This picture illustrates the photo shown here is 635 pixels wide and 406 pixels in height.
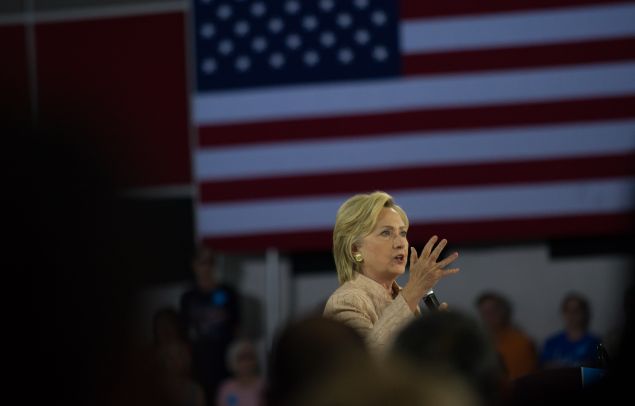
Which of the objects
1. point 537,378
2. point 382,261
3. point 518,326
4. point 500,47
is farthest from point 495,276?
point 537,378

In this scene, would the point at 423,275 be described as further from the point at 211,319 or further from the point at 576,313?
the point at 211,319

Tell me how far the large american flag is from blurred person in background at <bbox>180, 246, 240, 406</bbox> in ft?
1.16

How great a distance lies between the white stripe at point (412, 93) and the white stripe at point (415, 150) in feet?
0.55

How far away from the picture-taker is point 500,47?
21.1ft

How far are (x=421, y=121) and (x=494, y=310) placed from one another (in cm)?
111

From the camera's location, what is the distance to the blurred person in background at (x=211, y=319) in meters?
6.29

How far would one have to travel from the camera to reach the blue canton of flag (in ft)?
21.5

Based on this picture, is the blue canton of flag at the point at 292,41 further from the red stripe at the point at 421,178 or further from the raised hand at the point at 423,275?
the raised hand at the point at 423,275

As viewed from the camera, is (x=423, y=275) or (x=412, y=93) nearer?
(x=423, y=275)

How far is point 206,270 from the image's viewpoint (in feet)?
20.8

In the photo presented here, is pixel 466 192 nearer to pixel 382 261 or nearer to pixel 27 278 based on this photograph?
pixel 382 261

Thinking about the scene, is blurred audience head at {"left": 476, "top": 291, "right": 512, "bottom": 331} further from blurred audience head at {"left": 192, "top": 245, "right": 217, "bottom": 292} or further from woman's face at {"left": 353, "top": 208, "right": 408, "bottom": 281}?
woman's face at {"left": 353, "top": 208, "right": 408, "bottom": 281}

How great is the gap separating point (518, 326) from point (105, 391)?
19.7 feet

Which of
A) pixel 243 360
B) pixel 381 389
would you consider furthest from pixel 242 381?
pixel 381 389
